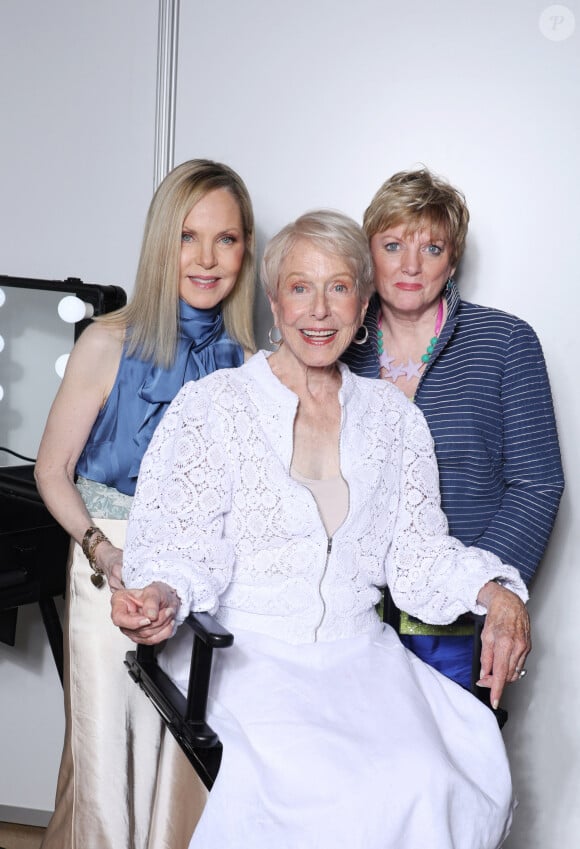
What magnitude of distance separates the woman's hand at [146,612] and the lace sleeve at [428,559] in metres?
0.55

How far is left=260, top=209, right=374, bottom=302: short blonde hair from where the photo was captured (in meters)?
2.10

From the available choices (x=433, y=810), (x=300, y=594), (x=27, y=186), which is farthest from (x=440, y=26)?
(x=433, y=810)

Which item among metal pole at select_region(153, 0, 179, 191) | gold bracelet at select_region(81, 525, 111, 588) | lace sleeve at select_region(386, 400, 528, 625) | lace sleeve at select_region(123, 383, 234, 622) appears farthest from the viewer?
metal pole at select_region(153, 0, 179, 191)

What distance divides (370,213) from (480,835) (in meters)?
1.36

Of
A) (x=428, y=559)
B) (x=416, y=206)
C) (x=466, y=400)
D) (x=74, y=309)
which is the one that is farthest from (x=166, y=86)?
(x=428, y=559)

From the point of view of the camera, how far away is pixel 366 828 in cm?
167

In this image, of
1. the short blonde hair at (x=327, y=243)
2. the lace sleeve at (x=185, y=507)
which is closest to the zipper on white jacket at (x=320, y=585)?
the lace sleeve at (x=185, y=507)

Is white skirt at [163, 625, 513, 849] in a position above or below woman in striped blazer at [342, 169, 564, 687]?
below

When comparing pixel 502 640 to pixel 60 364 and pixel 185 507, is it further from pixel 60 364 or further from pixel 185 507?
pixel 60 364

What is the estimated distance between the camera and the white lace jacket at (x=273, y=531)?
194 cm

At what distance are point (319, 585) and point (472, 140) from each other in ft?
4.49

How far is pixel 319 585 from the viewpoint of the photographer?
1.98 meters

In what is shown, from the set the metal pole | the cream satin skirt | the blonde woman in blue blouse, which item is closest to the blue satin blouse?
the blonde woman in blue blouse

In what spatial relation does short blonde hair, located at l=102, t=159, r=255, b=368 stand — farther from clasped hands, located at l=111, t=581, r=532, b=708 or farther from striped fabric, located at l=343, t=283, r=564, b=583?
clasped hands, located at l=111, t=581, r=532, b=708
